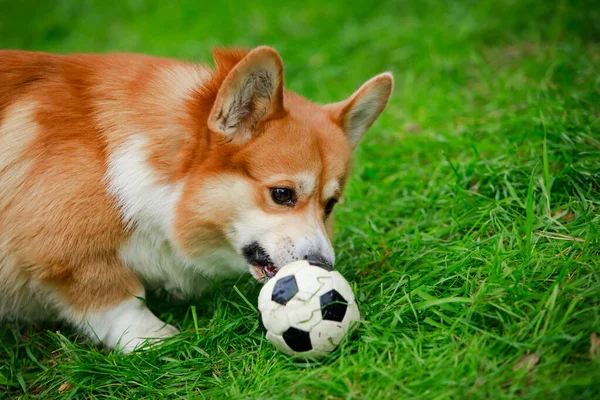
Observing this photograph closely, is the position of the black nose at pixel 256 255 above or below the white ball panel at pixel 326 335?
above

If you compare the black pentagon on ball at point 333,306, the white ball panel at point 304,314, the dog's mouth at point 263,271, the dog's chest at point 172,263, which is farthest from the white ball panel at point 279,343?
the dog's chest at point 172,263

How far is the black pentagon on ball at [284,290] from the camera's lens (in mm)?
2795

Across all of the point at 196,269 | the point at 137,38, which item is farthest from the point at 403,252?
the point at 137,38

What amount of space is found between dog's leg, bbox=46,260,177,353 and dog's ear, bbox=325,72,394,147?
1.56 metres

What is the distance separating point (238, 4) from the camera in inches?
304

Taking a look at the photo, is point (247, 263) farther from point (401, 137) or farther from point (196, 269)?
point (401, 137)

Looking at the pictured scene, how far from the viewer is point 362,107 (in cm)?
368

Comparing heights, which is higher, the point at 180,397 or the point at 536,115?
the point at 536,115

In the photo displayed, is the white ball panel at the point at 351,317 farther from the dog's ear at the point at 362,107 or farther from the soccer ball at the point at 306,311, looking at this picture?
the dog's ear at the point at 362,107

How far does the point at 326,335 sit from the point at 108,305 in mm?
1308

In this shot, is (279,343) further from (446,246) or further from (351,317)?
(446,246)

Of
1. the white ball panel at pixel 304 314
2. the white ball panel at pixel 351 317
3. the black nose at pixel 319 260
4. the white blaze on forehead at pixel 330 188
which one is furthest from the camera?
the white blaze on forehead at pixel 330 188

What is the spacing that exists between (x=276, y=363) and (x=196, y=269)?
831 mm

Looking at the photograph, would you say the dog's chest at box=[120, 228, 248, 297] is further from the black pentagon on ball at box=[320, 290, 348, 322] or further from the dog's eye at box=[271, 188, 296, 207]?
the black pentagon on ball at box=[320, 290, 348, 322]
